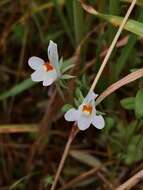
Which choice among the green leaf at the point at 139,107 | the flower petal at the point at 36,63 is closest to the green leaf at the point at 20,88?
the flower petal at the point at 36,63

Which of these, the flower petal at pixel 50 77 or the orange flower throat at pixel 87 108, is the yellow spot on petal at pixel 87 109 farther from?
the flower petal at pixel 50 77

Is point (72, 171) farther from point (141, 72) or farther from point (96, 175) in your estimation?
point (141, 72)

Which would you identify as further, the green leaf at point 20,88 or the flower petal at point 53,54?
the green leaf at point 20,88

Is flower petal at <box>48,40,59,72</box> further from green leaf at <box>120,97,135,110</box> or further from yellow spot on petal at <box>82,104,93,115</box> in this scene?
green leaf at <box>120,97,135,110</box>

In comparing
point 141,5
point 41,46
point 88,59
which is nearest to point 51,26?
point 41,46

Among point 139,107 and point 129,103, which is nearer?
point 139,107

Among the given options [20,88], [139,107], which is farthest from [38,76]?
[20,88]

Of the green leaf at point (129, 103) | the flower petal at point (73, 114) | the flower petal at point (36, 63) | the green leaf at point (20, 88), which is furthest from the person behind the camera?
the green leaf at point (20, 88)

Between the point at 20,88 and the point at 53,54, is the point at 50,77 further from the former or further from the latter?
the point at 20,88
